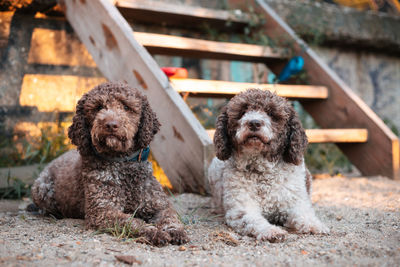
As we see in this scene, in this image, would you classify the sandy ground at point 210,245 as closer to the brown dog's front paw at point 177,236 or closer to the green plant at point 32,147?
the brown dog's front paw at point 177,236

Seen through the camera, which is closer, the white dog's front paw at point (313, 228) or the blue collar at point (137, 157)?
the white dog's front paw at point (313, 228)

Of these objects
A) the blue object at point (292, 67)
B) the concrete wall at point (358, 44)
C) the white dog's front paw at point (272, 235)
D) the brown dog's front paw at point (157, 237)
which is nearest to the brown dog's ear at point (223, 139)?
the white dog's front paw at point (272, 235)

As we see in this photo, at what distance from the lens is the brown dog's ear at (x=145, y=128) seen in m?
2.79

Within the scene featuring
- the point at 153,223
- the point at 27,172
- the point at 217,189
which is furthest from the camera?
the point at 27,172

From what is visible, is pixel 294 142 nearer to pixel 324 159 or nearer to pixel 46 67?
pixel 324 159

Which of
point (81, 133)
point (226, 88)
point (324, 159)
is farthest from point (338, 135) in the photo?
point (81, 133)

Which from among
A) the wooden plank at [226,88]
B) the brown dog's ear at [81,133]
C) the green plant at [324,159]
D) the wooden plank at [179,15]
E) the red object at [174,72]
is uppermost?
the wooden plank at [179,15]

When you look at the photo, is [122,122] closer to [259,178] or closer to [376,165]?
[259,178]

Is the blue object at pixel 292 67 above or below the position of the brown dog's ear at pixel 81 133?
above

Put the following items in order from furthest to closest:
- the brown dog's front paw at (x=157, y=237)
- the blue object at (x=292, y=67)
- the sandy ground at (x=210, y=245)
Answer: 1. the blue object at (x=292, y=67)
2. the brown dog's front paw at (x=157, y=237)
3. the sandy ground at (x=210, y=245)

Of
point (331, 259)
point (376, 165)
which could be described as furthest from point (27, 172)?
point (376, 165)

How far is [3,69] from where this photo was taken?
16.1 ft

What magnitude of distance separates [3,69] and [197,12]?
2.60 metres

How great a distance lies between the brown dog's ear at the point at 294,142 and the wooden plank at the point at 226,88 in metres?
1.12
